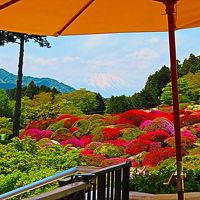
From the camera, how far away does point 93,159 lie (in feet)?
21.6

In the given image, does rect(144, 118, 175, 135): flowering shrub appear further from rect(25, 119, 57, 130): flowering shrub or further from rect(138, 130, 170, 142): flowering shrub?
rect(25, 119, 57, 130): flowering shrub

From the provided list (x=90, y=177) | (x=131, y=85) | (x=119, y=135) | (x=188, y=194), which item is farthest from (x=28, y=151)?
(x=90, y=177)

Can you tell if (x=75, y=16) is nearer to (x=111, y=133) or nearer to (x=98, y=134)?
(x=111, y=133)

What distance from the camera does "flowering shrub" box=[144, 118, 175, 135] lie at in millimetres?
6988

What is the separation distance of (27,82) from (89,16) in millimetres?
6009

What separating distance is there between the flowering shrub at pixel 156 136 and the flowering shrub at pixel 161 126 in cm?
14

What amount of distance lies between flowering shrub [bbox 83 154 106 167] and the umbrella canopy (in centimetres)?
353

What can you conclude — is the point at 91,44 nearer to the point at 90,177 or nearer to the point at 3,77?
the point at 3,77

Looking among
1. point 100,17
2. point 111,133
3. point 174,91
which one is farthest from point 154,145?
point 174,91

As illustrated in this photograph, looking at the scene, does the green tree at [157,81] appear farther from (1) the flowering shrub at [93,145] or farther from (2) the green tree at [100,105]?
(1) the flowering shrub at [93,145]

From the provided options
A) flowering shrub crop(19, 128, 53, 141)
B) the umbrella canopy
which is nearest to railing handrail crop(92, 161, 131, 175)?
the umbrella canopy

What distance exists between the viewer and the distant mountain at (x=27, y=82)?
851 cm

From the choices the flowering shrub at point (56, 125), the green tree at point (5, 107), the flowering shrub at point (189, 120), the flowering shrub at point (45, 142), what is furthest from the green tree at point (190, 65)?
the green tree at point (5, 107)

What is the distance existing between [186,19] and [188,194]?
1.71 m
